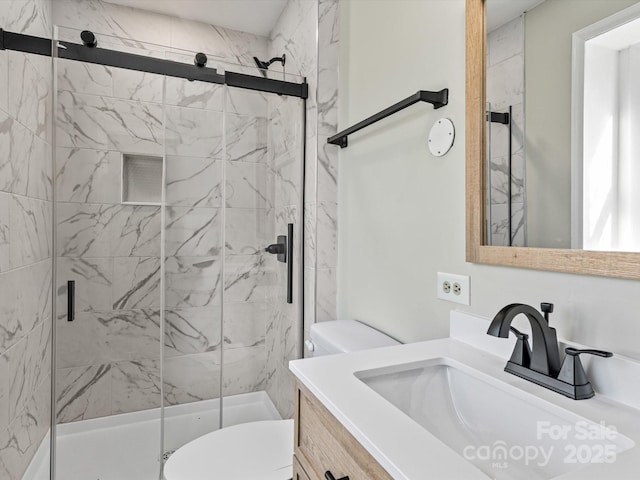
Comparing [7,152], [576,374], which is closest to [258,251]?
[7,152]

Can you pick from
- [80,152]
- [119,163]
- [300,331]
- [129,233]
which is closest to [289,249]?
[300,331]

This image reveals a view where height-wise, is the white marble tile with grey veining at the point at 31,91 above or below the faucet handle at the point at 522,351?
above

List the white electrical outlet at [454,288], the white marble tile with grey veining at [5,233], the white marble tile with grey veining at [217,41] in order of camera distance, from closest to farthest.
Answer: the white electrical outlet at [454,288] < the white marble tile with grey veining at [5,233] < the white marble tile with grey veining at [217,41]

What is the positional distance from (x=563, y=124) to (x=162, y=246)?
63.2 inches

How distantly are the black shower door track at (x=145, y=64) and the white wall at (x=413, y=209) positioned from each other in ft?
1.17

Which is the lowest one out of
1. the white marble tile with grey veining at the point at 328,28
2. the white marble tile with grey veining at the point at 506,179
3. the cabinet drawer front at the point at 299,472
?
the cabinet drawer front at the point at 299,472

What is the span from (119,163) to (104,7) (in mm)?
1312

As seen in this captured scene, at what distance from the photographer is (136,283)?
1.80 m

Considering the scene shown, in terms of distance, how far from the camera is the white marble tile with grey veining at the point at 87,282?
1.65m

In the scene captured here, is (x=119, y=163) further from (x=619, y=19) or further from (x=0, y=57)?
(x=619, y=19)

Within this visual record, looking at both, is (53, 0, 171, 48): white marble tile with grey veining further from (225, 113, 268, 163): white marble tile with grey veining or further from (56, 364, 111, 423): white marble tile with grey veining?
(56, 364, 111, 423): white marble tile with grey veining

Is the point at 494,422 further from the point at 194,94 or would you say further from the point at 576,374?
the point at 194,94

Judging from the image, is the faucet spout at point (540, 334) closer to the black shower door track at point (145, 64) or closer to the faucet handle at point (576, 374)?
the faucet handle at point (576, 374)

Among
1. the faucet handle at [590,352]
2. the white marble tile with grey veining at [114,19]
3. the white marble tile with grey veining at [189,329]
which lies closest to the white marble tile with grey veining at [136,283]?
the white marble tile with grey veining at [189,329]
